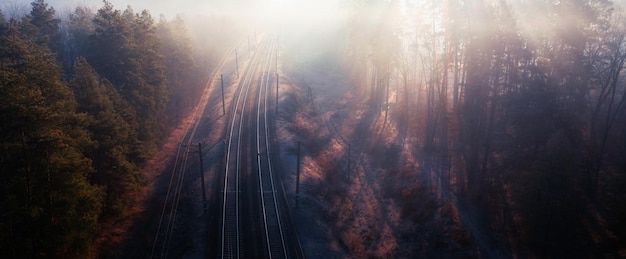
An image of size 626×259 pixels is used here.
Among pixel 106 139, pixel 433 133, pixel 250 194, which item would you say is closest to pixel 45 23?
pixel 106 139

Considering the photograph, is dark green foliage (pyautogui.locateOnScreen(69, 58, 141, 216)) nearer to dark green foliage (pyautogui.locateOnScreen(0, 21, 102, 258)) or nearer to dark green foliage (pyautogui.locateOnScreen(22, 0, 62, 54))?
dark green foliage (pyautogui.locateOnScreen(0, 21, 102, 258))

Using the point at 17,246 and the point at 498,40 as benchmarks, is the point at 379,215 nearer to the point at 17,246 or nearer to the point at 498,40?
the point at 498,40

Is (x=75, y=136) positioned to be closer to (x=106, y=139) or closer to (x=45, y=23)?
(x=106, y=139)

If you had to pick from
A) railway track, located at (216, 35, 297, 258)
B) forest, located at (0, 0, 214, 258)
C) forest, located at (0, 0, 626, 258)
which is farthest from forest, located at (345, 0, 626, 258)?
forest, located at (0, 0, 214, 258)

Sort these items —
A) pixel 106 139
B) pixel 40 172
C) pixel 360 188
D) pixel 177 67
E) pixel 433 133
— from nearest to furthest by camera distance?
1. pixel 40 172
2. pixel 106 139
3. pixel 360 188
4. pixel 433 133
5. pixel 177 67

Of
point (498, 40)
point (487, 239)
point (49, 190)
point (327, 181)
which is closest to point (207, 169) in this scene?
point (327, 181)

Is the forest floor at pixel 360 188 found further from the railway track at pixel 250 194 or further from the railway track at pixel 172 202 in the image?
the railway track at pixel 172 202
